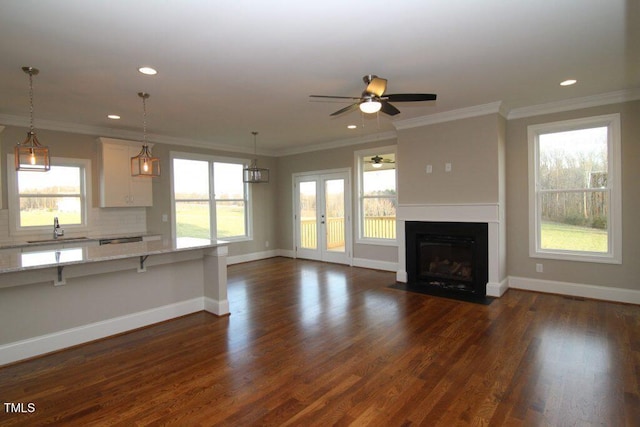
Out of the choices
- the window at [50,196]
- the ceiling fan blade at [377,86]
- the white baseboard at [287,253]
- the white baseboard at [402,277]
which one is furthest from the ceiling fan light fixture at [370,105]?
the white baseboard at [287,253]

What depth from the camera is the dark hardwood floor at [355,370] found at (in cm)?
221

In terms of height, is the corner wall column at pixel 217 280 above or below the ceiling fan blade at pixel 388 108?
below

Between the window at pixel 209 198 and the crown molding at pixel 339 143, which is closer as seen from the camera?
the crown molding at pixel 339 143

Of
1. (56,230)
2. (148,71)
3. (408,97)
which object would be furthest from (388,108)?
(56,230)

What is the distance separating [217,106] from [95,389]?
3.46m

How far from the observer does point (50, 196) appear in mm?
5211

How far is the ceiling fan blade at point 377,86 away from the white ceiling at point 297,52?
222 millimetres

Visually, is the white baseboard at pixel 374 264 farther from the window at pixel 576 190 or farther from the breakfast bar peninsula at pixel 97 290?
the breakfast bar peninsula at pixel 97 290

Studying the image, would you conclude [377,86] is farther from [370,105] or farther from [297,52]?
[297,52]

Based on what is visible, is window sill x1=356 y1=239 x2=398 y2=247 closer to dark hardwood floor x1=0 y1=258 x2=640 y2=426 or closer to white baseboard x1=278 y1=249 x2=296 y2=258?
white baseboard x1=278 y1=249 x2=296 y2=258

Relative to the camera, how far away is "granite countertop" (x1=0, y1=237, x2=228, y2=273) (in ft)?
8.81

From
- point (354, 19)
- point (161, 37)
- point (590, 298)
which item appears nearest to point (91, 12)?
point (161, 37)

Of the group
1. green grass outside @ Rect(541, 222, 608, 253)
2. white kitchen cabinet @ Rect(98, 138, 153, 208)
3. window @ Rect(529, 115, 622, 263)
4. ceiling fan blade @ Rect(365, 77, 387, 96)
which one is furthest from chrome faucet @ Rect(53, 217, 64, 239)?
green grass outside @ Rect(541, 222, 608, 253)

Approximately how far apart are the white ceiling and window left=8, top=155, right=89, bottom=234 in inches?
31.1
